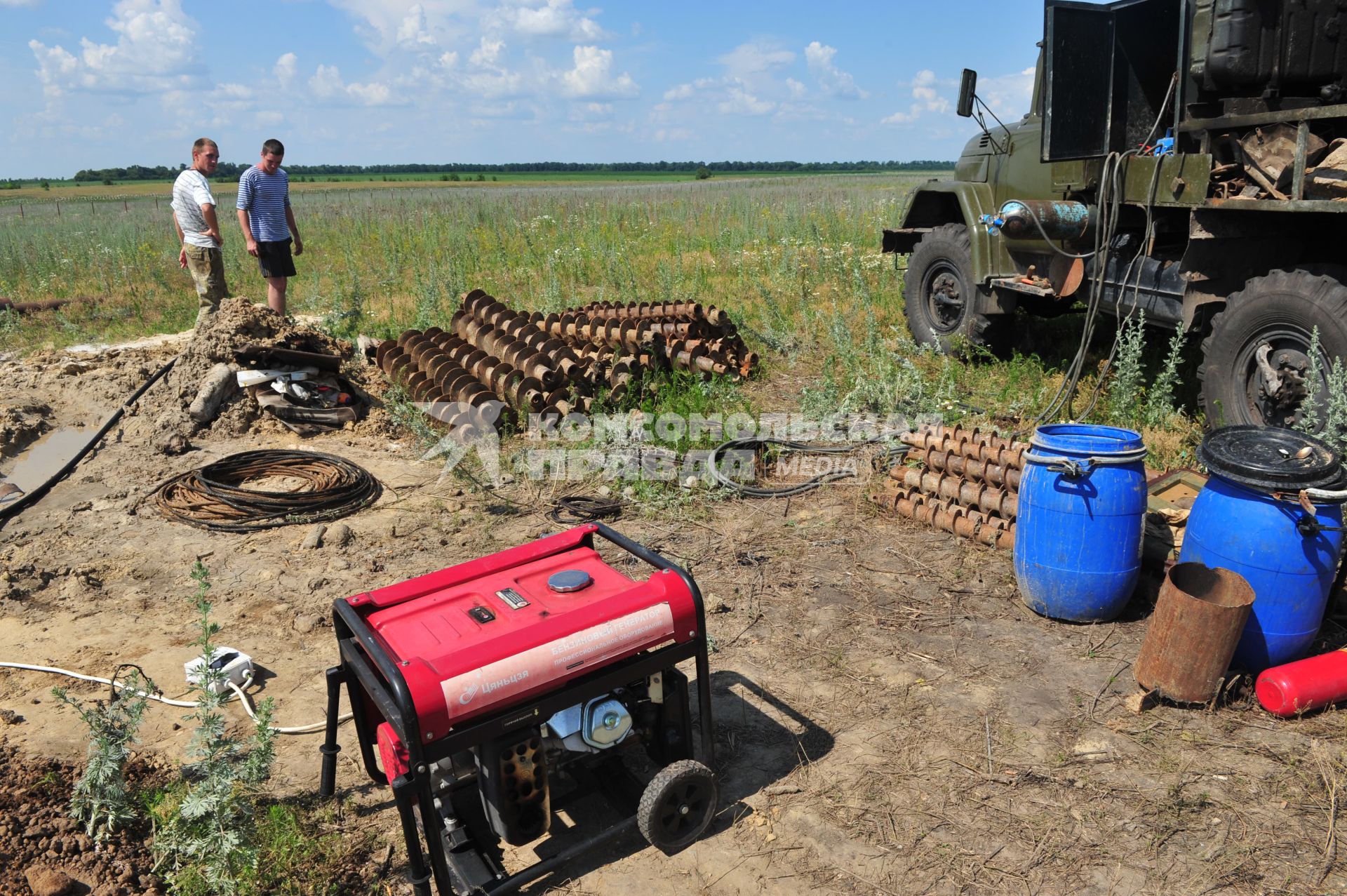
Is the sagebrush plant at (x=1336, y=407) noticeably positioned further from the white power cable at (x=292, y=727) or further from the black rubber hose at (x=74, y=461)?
the black rubber hose at (x=74, y=461)

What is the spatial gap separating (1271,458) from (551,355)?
518cm

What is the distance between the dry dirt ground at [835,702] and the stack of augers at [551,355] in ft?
3.94

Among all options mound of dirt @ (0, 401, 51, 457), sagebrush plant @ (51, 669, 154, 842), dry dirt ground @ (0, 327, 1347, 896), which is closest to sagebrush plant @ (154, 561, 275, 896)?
sagebrush plant @ (51, 669, 154, 842)

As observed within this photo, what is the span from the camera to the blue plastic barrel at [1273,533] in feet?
10.9

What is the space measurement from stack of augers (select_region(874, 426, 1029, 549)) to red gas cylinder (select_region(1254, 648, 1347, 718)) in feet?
4.91

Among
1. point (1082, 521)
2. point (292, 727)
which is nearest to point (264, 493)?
point (292, 727)

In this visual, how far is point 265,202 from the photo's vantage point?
875 cm

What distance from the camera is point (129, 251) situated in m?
16.0

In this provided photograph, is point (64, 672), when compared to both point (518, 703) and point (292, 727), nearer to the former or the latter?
point (292, 727)

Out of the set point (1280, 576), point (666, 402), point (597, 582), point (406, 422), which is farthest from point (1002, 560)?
point (406, 422)

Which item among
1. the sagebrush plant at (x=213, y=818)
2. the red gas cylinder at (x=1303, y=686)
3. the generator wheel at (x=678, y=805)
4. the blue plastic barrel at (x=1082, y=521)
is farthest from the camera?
the blue plastic barrel at (x=1082, y=521)

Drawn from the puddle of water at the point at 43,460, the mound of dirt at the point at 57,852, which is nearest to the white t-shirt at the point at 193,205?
the puddle of water at the point at 43,460

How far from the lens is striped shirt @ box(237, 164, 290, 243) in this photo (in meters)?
8.61

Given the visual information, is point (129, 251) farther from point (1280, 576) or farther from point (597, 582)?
point (1280, 576)
